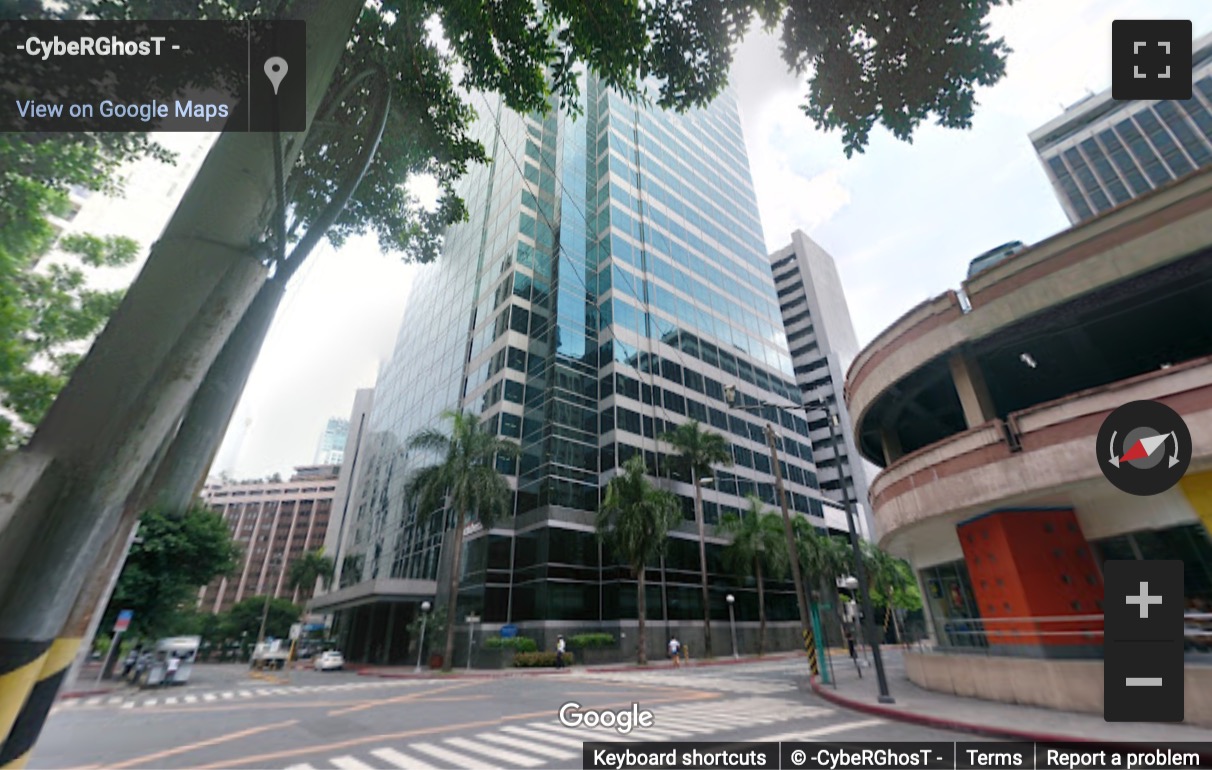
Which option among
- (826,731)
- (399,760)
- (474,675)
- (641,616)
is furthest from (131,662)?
(826,731)

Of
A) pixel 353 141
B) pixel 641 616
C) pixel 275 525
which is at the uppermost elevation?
pixel 275 525

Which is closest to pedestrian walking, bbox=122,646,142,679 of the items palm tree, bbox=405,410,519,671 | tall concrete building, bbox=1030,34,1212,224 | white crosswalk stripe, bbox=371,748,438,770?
palm tree, bbox=405,410,519,671

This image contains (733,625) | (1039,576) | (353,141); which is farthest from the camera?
(733,625)

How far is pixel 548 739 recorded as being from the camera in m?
8.98

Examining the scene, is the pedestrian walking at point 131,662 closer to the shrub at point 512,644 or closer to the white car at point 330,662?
the white car at point 330,662

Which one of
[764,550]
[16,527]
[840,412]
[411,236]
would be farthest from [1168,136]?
[16,527]

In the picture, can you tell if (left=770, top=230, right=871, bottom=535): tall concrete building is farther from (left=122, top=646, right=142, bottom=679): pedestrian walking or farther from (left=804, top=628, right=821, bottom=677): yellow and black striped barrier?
(left=122, top=646, right=142, bottom=679): pedestrian walking

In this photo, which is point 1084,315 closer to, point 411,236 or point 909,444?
point 909,444

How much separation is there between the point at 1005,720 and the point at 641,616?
76.1ft

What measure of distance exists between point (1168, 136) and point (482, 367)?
3779 inches

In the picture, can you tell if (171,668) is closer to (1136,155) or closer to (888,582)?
(888,582)

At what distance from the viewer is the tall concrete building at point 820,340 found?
76.4 m

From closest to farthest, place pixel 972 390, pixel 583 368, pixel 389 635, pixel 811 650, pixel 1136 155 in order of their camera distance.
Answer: pixel 972 390 → pixel 811 650 → pixel 583 368 → pixel 389 635 → pixel 1136 155

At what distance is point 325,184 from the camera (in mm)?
4730
